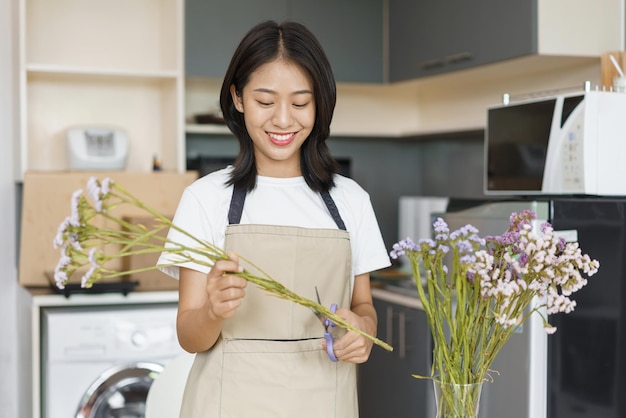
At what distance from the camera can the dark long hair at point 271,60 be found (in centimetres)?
137

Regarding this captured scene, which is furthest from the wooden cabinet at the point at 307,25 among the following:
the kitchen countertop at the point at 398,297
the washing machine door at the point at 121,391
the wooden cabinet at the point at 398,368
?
the washing machine door at the point at 121,391

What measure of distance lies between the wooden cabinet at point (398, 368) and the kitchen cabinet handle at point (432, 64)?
37.7 inches

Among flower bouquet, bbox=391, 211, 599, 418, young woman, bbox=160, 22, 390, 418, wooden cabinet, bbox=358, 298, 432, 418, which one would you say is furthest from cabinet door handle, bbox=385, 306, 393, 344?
flower bouquet, bbox=391, 211, 599, 418

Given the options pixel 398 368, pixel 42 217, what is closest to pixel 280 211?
pixel 398 368

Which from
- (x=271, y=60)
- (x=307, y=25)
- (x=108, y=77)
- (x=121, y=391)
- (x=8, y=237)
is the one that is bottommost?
(x=121, y=391)

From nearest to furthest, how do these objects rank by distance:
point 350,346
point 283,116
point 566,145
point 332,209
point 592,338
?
point 350,346 < point 283,116 < point 332,209 < point 592,338 < point 566,145

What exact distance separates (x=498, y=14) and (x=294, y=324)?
1.95 m

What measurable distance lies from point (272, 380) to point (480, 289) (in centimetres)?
43

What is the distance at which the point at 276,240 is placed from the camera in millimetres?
1419

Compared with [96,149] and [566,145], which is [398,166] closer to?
[96,149]

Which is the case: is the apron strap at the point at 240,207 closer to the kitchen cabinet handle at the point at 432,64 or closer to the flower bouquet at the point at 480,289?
the flower bouquet at the point at 480,289

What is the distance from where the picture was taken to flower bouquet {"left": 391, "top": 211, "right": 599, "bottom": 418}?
1.04 meters

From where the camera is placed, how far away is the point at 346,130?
13.5ft

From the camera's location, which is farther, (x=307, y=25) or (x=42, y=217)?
(x=307, y=25)
